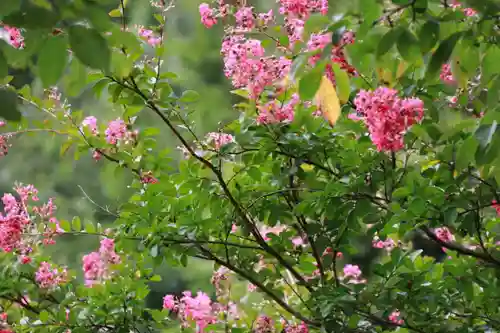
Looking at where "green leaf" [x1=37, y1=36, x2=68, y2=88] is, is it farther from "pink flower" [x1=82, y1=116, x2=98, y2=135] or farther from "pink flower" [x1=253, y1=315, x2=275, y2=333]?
"pink flower" [x1=253, y1=315, x2=275, y2=333]

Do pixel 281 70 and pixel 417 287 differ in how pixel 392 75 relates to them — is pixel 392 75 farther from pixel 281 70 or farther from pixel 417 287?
pixel 417 287

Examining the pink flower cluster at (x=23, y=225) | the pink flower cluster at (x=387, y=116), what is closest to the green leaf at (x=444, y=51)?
the pink flower cluster at (x=387, y=116)

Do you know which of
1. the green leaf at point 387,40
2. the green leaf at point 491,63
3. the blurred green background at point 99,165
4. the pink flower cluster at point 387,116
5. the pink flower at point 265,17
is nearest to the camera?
the green leaf at point 387,40

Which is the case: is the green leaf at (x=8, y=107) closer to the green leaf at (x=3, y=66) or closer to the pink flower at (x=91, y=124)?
the green leaf at (x=3, y=66)

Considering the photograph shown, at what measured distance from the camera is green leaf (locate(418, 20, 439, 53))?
78 cm

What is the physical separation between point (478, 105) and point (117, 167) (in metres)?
0.90

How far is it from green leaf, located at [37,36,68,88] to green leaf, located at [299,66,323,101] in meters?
0.29

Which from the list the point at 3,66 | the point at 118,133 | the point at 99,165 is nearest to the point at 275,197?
the point at 118,133

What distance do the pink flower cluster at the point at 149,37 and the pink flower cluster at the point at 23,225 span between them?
2.04 feet

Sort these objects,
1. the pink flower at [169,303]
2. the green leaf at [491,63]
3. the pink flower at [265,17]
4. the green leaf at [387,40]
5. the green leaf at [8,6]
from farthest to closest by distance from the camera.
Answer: the pink flower at [169,303] → the pink flower at [265,17] → the green leaf at [491,63] → the green leaf at [387,40] → the green leaf at [8,6]

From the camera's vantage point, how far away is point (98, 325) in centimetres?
168

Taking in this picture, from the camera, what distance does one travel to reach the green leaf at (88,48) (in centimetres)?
55

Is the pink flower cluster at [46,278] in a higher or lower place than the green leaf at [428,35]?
higher

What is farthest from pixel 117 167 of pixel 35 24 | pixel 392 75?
pixel 35 24
